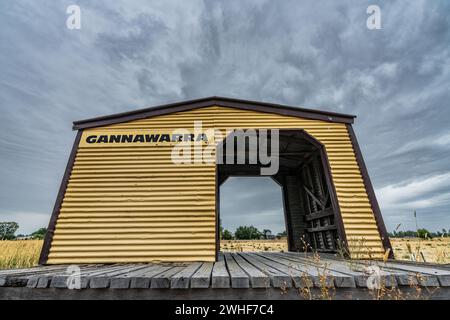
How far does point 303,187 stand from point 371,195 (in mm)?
3940

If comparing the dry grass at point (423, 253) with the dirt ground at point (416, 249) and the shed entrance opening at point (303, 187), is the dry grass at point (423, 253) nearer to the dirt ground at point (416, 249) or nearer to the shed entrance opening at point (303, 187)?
the dirt ground at point (416, 249)

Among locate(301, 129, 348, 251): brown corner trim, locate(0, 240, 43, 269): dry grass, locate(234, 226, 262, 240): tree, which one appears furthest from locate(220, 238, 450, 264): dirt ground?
locate(234, 226, 262, 240): tree

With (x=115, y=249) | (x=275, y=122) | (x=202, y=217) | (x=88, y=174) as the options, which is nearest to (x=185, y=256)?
(x=202, y=217)

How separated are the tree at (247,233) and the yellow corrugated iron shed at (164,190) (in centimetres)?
4804

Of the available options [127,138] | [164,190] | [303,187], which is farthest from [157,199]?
[303,187]

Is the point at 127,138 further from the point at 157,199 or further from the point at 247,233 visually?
the point at 247,233

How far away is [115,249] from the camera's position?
6.10 metres

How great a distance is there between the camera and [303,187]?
10.6 metres

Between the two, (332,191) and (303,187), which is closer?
(332,191)

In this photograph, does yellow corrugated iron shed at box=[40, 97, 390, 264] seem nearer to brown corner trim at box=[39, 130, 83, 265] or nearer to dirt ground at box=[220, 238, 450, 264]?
brown corner trim at box=[39, 130, 83, 265]

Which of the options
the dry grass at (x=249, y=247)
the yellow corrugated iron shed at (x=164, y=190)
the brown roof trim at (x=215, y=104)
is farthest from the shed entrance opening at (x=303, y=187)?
the dry grass at (x=249, y=247)

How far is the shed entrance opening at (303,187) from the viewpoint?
7.86 metres
